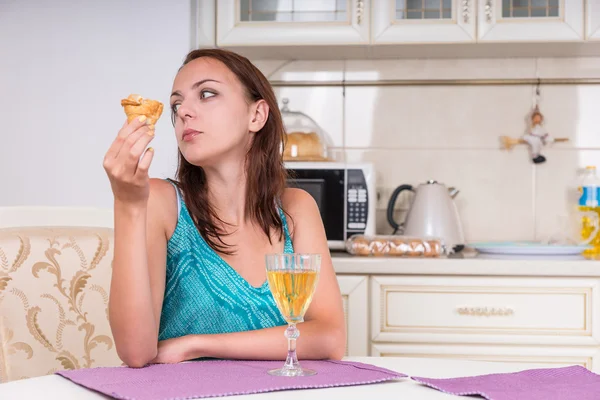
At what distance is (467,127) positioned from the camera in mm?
2955

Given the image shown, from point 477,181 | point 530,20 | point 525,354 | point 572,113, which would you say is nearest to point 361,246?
point 525,354

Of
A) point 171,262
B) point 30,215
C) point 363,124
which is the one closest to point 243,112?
point 171,262

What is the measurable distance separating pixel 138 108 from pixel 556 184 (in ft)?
7.23

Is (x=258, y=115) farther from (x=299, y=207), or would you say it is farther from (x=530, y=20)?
(x=530, y=20)

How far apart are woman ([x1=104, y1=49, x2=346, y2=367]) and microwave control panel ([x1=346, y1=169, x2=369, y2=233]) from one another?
1040 mm

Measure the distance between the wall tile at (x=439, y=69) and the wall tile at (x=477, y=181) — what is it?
0.94 ft

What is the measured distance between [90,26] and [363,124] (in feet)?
3.47

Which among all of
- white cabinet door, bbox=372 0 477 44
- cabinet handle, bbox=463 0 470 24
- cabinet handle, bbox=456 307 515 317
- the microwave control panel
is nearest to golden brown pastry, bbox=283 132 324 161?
the microwave control panel

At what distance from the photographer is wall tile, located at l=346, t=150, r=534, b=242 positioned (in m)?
2.94

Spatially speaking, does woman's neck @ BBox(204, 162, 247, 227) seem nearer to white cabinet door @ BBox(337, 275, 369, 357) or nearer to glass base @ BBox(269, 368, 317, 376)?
glass base @ BBox(269, 368, 317, 376)

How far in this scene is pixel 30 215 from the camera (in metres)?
1.41

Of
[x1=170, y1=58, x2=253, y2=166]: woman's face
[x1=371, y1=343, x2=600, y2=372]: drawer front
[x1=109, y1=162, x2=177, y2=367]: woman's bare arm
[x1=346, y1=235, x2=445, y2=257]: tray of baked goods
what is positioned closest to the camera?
[x1=109, y1=162, x2=177, y2=367]: woman's bare arm

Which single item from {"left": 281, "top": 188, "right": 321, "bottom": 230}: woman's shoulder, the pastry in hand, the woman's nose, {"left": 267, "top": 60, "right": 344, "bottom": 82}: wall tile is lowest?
{"left": 281, "top": 188, "right": 321, "bottom": 230}: woman's shoulder

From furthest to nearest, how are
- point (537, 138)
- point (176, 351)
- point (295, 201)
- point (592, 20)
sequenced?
point (537, 138), point (592, 20), point (295, 201), point (176, 351)
